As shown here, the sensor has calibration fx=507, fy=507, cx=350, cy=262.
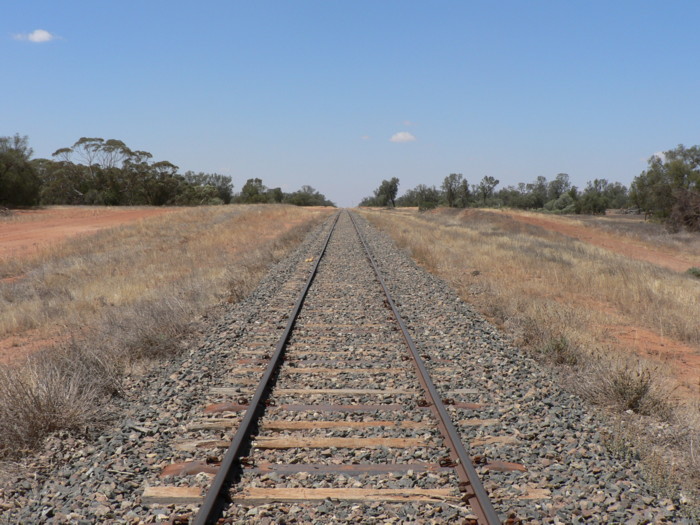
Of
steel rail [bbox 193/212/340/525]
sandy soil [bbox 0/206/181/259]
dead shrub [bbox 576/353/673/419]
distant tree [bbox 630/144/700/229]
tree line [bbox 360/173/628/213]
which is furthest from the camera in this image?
tree line [bbox 360/173/628/213]

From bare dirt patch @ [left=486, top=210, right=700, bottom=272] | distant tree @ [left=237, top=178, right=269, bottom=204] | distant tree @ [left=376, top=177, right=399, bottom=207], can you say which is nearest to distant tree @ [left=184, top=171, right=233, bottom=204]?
distant tree @ [left=237, top=178, right=269, bottom=204]

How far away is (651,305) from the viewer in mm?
11359

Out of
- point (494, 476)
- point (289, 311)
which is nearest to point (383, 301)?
point (289, 311)

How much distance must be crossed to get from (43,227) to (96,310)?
34.9 meters

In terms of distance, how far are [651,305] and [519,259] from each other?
7198 mm

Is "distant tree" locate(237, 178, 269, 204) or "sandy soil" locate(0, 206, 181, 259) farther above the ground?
"distant tree" locate(237, 178, 269, 204)

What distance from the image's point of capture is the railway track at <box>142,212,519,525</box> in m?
3.66

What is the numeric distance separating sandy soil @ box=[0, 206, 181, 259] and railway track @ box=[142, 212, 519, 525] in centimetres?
2171

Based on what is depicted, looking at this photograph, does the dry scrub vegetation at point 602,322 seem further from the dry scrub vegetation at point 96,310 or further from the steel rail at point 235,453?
the dry scrub vegetation at point 96,310

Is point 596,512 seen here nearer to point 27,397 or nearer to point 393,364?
point 393,364

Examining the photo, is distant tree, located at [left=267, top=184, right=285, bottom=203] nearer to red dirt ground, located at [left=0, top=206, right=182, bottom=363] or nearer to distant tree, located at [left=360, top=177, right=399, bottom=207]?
distant tree, located at [left=360, top=177, right=399, bottom=207]

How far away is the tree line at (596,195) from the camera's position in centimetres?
3938

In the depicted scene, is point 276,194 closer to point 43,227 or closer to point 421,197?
point 421,197

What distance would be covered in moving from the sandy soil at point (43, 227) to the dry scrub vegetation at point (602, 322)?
68.2ft
